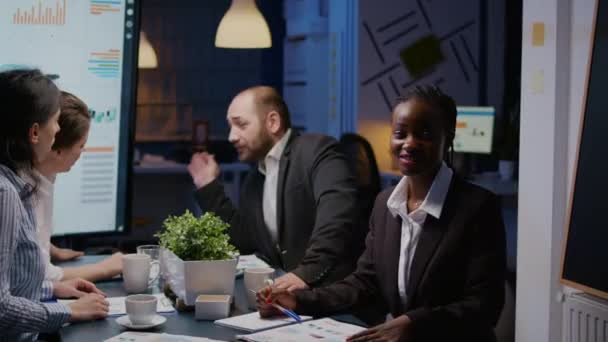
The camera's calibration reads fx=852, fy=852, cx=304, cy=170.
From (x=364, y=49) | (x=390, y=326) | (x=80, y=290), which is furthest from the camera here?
(x=364, y=49)

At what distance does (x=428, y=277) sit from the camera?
2.21 metres

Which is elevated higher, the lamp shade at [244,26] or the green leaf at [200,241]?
the lamp shade at [244,26]

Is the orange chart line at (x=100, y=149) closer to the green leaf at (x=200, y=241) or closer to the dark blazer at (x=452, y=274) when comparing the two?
the green leaf at (x=200, y=241)

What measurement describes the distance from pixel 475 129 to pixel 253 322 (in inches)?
198

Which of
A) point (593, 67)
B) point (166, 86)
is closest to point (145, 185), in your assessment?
point (166, 86)

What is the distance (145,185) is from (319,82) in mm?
1828

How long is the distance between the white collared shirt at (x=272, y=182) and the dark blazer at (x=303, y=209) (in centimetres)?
3

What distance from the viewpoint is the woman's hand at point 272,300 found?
2.24 metres

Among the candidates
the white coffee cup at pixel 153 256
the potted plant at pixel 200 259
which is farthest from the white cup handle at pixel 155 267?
the potted plant at pixel 200 259

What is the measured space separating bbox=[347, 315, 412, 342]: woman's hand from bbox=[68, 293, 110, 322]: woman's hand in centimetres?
69

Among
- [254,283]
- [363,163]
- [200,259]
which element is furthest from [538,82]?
[200,259]

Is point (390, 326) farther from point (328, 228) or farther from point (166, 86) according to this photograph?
point (166, 86)

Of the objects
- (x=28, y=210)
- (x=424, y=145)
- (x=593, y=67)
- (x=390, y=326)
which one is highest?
(x=593, y=67)

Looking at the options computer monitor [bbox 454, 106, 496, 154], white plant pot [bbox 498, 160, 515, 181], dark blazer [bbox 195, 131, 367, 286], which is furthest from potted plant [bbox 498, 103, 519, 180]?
dark blazer [bbox 195, 131, 367, 286]
